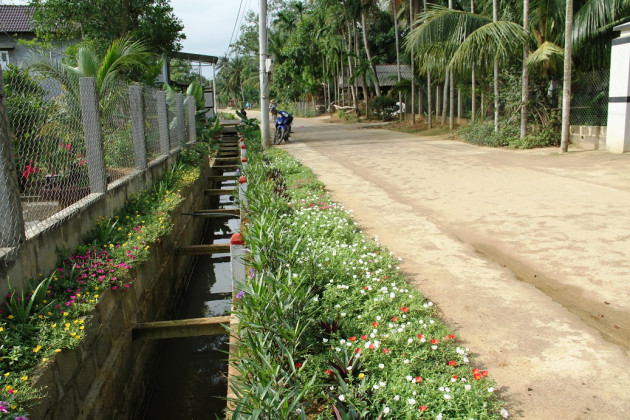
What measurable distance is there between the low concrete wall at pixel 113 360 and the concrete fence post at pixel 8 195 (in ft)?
2.69

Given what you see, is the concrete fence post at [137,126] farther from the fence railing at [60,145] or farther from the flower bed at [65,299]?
the flower bed at [65,299]

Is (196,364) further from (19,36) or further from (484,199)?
(19,36)

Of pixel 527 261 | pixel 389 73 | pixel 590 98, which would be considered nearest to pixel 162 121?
pixel 527 261

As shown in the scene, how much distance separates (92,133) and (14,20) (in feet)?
81.4

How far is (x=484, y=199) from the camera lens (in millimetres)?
7527

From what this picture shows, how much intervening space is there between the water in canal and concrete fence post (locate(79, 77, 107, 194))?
2.06 m

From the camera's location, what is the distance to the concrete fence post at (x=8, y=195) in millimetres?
3758

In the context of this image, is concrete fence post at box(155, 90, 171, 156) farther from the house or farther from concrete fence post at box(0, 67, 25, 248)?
the house

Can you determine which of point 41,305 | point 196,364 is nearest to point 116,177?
point 196,364

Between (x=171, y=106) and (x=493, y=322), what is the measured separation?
10585mm

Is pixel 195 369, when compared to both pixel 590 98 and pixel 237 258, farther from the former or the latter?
pixel 590 98

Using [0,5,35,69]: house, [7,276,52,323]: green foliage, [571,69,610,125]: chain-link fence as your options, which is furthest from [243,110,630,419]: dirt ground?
[0,5,35,69]: house

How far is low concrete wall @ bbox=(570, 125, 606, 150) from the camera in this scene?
12.1m

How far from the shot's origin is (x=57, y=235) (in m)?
4.56
